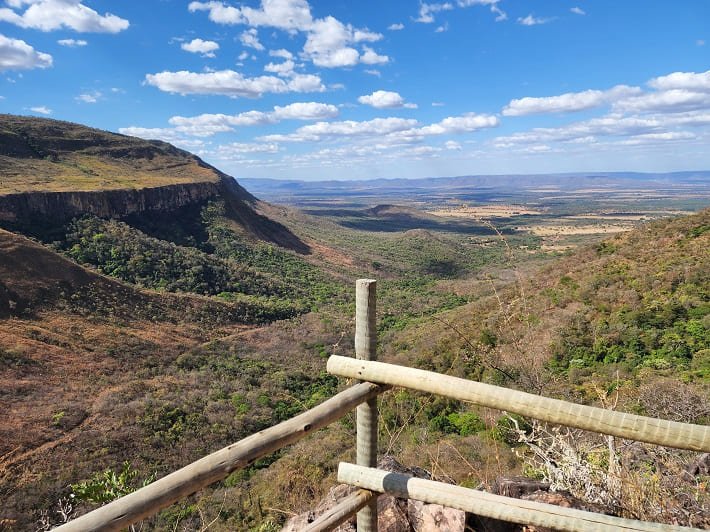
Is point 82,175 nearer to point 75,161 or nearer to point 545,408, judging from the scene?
point 75,161

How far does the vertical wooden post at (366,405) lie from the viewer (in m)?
2.23

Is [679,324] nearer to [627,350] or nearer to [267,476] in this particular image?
[627,350]

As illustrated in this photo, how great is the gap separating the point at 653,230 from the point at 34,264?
32.5 meters

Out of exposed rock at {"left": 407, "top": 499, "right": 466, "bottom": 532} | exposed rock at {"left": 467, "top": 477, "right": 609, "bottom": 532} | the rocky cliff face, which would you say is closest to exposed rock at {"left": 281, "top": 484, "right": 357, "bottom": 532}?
exposed rock at {"left": 407, "top": 499, "right": 466, "bottom": 532}

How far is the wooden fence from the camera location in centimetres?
150

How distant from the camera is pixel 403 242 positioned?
72.3 m

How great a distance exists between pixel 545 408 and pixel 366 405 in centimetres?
87

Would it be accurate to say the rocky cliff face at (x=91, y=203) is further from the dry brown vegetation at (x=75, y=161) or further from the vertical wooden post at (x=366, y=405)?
the vertical wooden post at (x=366, y=405)

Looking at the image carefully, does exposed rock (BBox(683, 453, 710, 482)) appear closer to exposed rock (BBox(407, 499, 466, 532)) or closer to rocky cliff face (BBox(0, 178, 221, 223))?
exposed rock (BBox(407, 499, 466, 532))

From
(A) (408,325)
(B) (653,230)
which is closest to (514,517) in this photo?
(B) (653,230)

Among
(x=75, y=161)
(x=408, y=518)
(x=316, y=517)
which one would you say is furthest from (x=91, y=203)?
(x=408, y=518)

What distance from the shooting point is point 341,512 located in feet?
6.91

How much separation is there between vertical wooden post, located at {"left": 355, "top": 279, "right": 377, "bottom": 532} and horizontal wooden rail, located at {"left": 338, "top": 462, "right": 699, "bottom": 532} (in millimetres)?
123

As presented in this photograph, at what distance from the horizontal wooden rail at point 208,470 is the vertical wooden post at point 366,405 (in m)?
0.14
